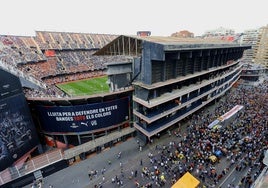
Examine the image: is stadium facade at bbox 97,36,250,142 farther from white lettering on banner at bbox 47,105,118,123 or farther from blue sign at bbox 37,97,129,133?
white lettering on banner at bbox 47,105,118,123

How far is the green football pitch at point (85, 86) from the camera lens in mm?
45062

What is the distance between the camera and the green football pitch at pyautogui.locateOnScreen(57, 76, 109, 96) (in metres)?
45.1

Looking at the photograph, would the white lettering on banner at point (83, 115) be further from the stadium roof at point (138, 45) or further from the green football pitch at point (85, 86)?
the green football pitch at point (85, 86)

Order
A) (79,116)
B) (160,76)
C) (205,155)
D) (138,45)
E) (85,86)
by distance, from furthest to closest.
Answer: (85,86) < (160,76) < (138,45) < (79,116) < (205,155)

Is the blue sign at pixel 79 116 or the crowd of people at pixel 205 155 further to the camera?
the blue sign at pixel 79 116

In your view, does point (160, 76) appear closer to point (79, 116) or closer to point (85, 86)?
point (79, 116)

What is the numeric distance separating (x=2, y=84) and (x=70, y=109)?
27.0 ft

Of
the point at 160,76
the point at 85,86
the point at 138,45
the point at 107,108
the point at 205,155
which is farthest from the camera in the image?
the point at 85,86

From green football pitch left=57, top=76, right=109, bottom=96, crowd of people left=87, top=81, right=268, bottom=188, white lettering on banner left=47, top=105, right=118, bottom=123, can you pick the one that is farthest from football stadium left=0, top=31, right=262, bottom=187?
green football pitch left=57, top=76, right=109, bottom=96

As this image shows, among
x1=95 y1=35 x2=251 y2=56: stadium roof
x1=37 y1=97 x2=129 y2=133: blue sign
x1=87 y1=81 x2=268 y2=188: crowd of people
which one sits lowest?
x1=87 y1=81 x2=268 y2=188: crowd of people

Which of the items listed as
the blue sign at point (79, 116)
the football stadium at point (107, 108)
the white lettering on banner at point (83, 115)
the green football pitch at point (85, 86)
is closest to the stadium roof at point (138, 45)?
the football stadium at point (107, 108)

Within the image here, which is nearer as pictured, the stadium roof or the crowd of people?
the crowd of people

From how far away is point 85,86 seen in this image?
163 ft

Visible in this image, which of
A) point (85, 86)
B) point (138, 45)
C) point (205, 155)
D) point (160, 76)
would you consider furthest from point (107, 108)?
point (85, 86)
